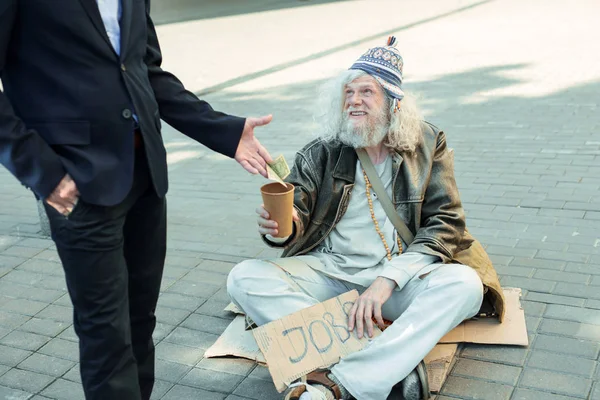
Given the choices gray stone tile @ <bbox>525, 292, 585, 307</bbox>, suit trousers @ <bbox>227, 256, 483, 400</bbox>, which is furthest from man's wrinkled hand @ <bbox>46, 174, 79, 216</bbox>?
gray stone tile @ <bbox>525, 292, 585, 307</bbox>

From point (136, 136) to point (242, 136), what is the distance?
0.43m

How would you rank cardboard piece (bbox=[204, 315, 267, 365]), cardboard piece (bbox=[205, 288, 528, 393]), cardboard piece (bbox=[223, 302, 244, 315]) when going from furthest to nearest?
cardboard piece (bbox=[223, 302, 244, 315]) → cardboard piece (bbox=[204, 315, 267, 365]) → cardboard piece (bbox=[205, 288, 528, 393])

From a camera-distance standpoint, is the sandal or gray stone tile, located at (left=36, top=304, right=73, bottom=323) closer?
the sandal

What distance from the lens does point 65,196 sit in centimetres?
215

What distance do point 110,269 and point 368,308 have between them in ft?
3.79

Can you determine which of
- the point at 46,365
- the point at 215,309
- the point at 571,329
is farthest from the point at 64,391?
the point at 571,329

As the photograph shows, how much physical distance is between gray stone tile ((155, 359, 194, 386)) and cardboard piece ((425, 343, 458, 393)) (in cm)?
101

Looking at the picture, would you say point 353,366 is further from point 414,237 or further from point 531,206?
point 531,206

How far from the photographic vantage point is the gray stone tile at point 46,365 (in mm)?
3436

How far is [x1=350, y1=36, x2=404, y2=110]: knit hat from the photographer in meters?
3.39

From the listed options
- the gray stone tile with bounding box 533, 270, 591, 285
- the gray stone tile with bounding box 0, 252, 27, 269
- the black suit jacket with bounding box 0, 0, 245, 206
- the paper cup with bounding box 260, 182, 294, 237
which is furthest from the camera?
the gray stone tile with bounding box 0, 252, 27, 269

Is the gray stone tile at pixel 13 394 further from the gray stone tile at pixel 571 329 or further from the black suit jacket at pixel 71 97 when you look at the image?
the gray stone tile at pixel 571 329

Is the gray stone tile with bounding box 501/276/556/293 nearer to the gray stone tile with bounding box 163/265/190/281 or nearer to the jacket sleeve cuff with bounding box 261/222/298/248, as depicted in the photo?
the jacket sleeve cuff with bounding box 261/222/298/248

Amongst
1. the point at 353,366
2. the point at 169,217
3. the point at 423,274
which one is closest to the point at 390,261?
the point at 423,274
